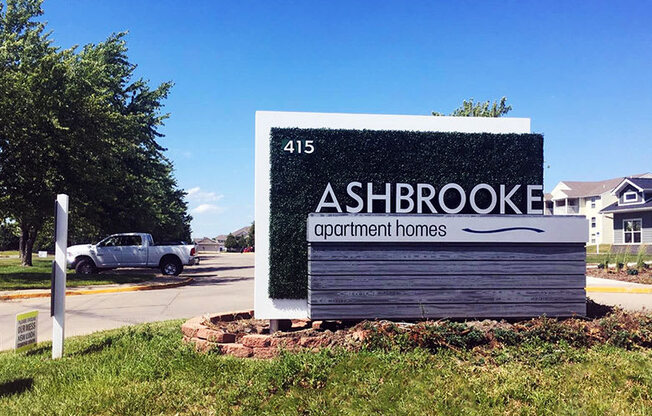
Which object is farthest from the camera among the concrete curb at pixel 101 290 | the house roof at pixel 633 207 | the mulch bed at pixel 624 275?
the house roof at pixel 633 207

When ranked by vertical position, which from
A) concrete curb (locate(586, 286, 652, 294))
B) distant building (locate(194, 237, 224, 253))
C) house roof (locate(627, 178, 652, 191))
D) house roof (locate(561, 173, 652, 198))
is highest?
house roof (locate(561, 173, 652, 198))

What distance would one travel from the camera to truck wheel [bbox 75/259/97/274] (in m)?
23.2

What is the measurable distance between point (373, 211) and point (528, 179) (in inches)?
86.2

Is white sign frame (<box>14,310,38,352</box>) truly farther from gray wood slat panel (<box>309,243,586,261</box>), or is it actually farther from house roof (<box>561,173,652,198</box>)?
house roof (<box>561,173,652,198</box>)

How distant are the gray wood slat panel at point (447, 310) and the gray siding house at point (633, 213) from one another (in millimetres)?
34936

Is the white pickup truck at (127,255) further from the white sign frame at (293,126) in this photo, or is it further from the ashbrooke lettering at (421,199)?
the ashbrooke lettering at (421,199)

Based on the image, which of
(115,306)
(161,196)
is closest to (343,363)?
(115,306)

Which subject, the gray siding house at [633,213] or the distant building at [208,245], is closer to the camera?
the gray siding house at [633,213]

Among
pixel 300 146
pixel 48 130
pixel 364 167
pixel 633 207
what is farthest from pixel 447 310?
pixel 633 207

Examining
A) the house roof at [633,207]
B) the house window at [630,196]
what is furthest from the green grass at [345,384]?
the house window at [630,196]

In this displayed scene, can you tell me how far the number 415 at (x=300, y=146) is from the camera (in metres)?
7.04

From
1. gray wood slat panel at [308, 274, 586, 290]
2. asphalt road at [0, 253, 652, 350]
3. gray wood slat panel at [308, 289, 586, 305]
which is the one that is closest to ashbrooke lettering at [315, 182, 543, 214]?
gray wood slat panel at [308, 274, 586, 290]

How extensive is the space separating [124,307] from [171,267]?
11838 millimetres

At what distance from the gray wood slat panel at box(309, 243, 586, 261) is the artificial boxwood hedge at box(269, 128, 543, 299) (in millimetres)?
588
